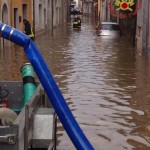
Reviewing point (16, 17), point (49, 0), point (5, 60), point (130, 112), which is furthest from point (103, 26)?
point (130, 112)

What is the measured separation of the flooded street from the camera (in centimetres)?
802

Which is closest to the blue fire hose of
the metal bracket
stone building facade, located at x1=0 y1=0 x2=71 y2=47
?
the metal bracket

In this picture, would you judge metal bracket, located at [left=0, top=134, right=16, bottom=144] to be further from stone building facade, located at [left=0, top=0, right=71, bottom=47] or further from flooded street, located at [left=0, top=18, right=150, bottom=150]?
stone building facade, located at [left=0, top=0, right=71, bottom=47]

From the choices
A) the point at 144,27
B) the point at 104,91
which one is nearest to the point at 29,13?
the point at 144,27

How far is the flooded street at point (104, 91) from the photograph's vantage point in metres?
8.02

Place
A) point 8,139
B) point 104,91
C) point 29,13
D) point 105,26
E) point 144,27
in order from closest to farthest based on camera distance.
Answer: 1. point 8,139
2. point 104,91
3. point 144,27
4. point 105,26
5. point 29,13

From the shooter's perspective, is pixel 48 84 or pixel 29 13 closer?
pixel 48 84

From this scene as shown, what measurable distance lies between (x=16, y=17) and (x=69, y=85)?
54.3ft

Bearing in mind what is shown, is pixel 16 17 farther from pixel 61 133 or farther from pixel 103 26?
pixel 61 133

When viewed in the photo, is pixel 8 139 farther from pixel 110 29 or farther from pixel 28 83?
pixel 110 29

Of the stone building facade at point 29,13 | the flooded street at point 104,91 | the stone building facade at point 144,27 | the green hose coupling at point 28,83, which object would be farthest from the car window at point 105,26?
the green hose coupling at point 28,83

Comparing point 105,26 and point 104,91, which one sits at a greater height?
point 105,26

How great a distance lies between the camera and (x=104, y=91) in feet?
39.3

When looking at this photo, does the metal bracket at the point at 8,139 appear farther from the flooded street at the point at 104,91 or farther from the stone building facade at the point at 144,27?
the stone building facade at the point at 144,27
